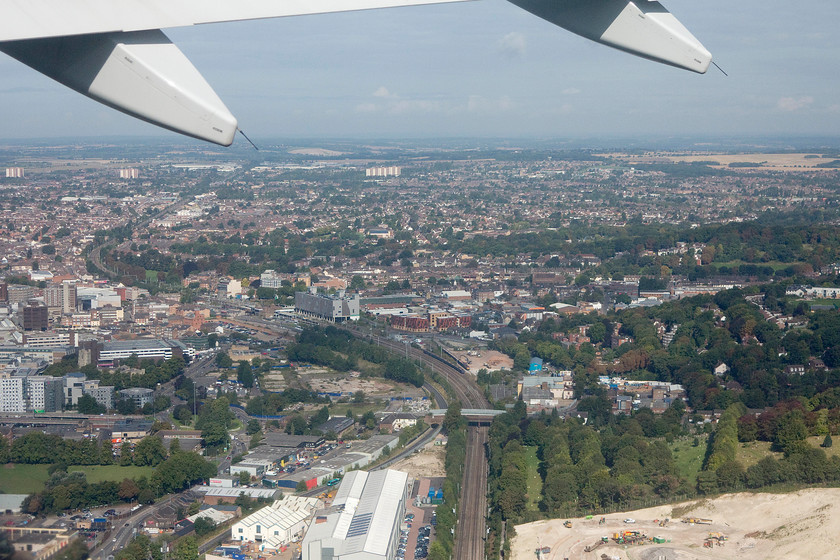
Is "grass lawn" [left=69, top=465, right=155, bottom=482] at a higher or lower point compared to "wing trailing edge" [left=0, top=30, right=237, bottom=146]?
lower

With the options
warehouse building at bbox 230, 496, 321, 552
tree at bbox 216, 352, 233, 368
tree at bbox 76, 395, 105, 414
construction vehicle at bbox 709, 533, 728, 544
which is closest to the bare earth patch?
warehouse building at bbox 230, 496, 321, 552

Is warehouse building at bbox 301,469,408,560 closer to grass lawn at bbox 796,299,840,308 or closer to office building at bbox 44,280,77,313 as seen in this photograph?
office building at bbox 44,280,77,313

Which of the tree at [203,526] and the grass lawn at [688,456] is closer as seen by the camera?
the tree at [203,526]

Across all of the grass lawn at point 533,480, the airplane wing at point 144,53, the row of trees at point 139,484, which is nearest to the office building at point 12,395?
the row of trees at point 139,484

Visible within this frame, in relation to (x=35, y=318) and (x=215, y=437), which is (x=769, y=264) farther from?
(x=215, y=437)

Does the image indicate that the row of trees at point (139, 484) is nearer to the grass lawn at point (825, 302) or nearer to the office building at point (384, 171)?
the grass lawn at point (825, 302)

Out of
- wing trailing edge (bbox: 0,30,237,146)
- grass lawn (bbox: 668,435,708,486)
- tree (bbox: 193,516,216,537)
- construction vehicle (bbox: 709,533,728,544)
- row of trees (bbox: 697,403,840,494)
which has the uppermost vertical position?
wing trailing edge (bbox: 0,30,237,146)
